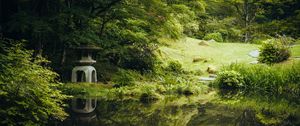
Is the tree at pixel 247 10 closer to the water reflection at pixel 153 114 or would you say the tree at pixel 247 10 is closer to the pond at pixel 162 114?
the pond at pixel 162 114

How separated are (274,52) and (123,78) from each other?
9.01 m

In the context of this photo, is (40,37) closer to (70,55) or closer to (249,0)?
(70,55)

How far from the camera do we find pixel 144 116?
10.0 meters

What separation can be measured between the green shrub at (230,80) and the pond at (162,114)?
435cm

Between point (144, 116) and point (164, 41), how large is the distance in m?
10.7

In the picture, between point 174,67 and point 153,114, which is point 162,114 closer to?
point 153,114

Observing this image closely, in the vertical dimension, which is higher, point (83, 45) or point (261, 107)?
point (83, 45)

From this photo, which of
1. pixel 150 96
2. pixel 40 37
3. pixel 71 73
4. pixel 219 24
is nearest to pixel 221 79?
pixel 150 96

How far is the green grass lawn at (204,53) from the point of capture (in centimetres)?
2328

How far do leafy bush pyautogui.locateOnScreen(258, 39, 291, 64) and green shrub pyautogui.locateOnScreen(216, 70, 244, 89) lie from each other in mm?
3640

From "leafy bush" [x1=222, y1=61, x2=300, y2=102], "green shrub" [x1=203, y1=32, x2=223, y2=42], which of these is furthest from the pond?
"green shrub" [x1=203, y1=32, x2=223, y2=42]

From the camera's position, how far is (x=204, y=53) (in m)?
25.9

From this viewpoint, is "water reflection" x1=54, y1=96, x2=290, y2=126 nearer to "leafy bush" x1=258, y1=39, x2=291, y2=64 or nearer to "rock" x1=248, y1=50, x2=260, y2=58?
"leafy bush" x1=258, y1=39, x2=291, y2=64

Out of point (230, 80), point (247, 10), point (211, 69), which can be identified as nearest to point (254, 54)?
point (211, 69)
